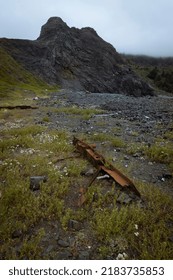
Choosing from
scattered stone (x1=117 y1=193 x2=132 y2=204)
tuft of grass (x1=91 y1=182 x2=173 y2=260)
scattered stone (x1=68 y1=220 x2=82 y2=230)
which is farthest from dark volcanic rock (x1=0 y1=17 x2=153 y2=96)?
scattered stone (x1=68 y1=220 x2=82 y2=230)

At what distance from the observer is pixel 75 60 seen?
83750mm

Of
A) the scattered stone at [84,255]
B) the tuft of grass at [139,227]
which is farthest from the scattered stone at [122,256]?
the scattered stone at [84,255]

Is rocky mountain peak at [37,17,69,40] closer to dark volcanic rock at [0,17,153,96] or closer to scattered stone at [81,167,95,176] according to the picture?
dark volcanic rock at [0,17,153,96]

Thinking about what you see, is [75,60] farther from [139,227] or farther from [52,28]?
[139,227]

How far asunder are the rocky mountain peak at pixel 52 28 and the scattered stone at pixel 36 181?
8787cm

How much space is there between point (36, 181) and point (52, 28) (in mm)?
93959

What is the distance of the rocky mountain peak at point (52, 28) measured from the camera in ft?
286

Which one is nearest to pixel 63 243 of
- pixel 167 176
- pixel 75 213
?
pixel 75 213

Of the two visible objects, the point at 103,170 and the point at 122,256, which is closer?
the point at 122,256

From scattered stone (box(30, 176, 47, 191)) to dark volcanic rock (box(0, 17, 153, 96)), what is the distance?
64195 mm

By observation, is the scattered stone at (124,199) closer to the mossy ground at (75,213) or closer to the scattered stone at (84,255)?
the mossy ground at (75,213)

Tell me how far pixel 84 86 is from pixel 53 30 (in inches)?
1152

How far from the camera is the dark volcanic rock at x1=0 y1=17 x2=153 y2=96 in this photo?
72500 mm

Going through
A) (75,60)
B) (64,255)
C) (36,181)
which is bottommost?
(64,255)
